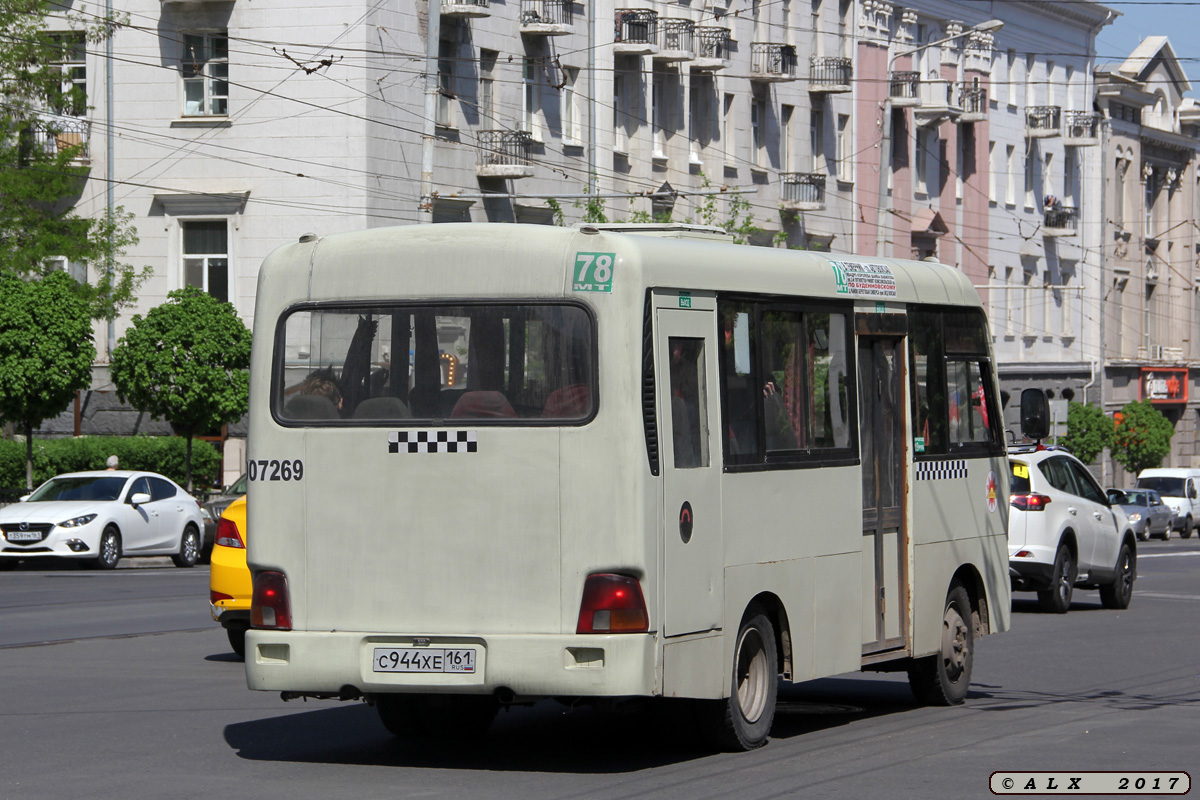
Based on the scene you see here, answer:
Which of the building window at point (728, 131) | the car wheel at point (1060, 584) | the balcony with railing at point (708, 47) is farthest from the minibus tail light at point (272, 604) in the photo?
the building window at point (728, 131)

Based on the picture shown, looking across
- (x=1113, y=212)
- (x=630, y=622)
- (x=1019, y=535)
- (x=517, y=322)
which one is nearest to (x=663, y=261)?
(x=517, y=322)

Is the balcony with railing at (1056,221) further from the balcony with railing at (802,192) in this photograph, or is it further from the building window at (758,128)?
the building window at (758,128)

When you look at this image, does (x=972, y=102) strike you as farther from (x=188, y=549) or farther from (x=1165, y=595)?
(x=1165, y=595)

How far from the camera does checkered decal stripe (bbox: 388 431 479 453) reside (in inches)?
394

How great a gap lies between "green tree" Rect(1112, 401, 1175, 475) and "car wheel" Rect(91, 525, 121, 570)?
143 feet

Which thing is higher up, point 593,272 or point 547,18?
point 547,18

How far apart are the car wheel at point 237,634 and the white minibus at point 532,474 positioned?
3.99 m

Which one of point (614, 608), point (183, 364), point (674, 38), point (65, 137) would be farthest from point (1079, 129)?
point (614, 608)

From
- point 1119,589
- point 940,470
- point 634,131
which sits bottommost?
point 1119,589

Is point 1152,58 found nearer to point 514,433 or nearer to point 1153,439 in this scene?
point 1153,439

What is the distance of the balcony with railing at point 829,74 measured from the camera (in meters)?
55.3

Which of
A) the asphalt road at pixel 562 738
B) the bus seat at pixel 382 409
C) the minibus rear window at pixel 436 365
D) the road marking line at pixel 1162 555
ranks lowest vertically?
the road marking line at pixel 1162 555

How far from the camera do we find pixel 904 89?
5966 centimetres

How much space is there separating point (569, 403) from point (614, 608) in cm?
101
